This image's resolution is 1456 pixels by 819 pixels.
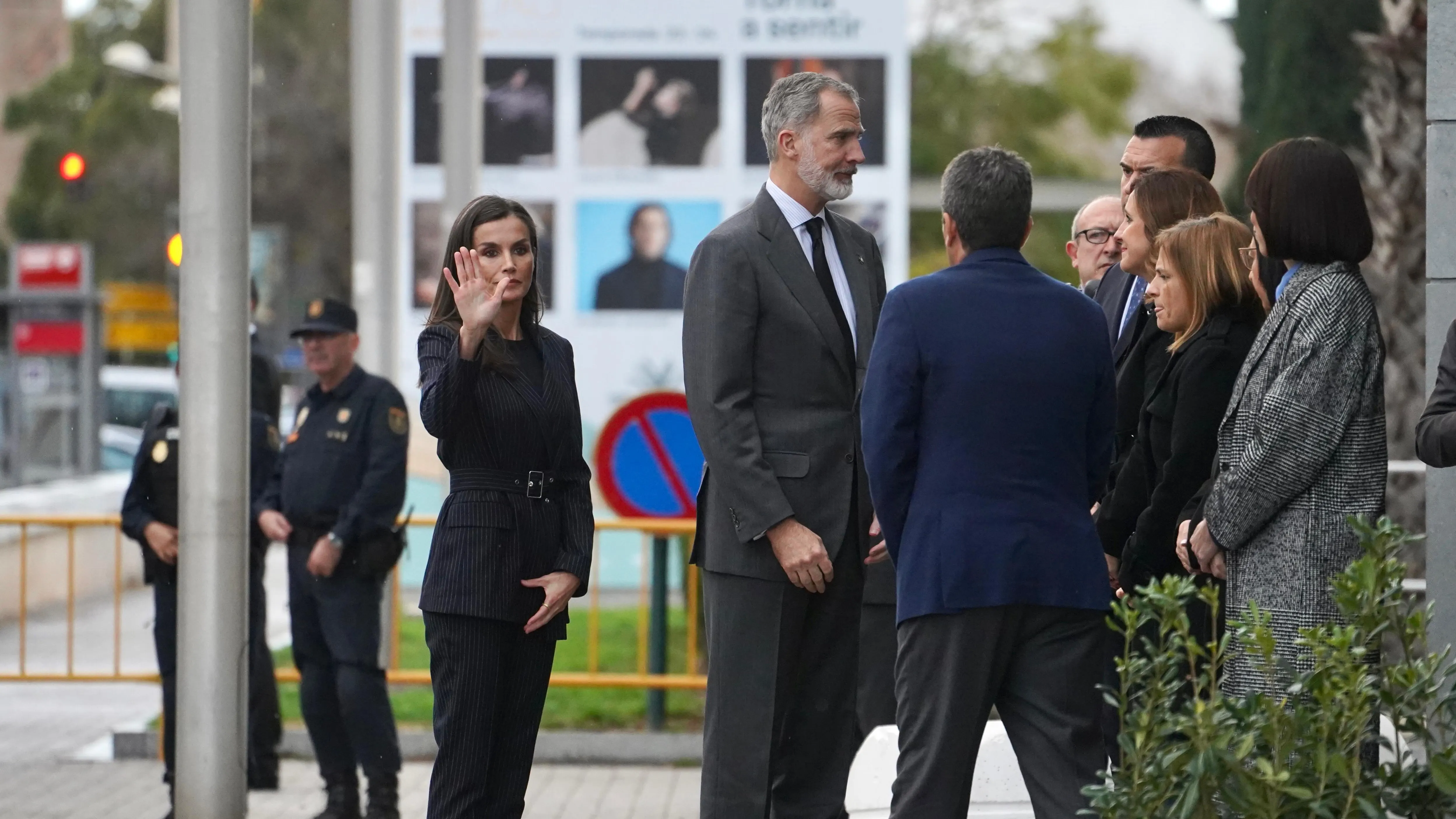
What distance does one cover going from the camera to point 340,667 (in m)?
7.18

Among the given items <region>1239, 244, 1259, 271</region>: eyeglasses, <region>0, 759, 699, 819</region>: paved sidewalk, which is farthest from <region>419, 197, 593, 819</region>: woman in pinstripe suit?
<region>0, 759, 699, 819</region>: paved sidewalk

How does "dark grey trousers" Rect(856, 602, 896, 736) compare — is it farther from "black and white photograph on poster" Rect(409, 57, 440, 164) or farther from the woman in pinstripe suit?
"black and white photograph on poster" Rect(409, 57, 440, 164)

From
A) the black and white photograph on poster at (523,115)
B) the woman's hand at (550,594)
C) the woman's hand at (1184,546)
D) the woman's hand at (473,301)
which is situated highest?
the black and white photograph on poster at (523,115)

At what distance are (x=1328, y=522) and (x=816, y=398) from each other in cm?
132

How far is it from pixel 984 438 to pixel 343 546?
3.38 meters

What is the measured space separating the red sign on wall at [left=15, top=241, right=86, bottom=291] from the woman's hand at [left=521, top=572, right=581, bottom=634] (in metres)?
15.2

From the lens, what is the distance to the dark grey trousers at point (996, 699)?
176 inches

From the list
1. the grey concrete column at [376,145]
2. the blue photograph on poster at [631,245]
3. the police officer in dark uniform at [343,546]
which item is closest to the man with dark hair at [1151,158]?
the police officer in dark uniform at [343,546]

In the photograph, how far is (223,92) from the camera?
6629mm

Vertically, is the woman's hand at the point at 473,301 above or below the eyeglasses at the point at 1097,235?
below

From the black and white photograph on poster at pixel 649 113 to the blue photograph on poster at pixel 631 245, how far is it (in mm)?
350

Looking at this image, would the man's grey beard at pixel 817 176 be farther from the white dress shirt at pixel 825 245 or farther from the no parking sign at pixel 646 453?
the no parking sign at pixel 646 453

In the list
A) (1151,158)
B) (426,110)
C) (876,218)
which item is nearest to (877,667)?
(1151,158)

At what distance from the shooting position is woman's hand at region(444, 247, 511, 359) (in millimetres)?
4734
